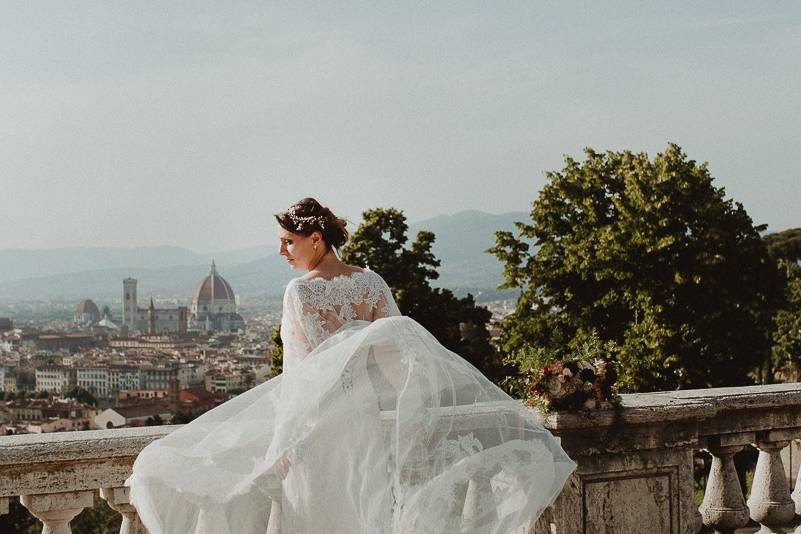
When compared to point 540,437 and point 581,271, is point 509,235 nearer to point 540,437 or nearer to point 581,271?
point 581,271

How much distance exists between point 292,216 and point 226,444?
92 centimetres

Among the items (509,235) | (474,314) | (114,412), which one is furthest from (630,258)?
(114,412)

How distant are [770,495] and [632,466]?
716 millimetres

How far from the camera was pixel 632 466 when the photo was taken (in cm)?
398

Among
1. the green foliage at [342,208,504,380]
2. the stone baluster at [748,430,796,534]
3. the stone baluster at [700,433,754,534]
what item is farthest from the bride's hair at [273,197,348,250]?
the green foliage at [342,208,504,380]

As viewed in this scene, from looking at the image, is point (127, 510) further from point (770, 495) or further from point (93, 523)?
point (93, 523)

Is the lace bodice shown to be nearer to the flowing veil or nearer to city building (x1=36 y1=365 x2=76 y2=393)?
the flowing veil

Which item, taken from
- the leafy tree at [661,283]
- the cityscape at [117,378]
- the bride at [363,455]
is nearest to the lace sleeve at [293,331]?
the bride at [363,455]

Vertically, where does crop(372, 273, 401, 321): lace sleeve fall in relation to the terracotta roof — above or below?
above

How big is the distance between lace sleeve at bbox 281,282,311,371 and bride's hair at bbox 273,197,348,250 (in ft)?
0.78

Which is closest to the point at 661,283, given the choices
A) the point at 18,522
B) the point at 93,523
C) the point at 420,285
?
the point at 420,285

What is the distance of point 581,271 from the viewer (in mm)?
23781

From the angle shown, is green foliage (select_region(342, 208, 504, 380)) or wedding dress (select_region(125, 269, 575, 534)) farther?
green foliage (select_region(342, 208, 504, 380))

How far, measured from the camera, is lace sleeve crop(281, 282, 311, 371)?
376 cm
